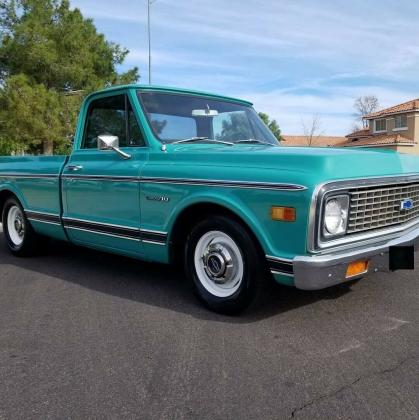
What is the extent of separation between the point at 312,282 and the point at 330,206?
0.51 meters

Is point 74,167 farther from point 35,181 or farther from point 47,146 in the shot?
point 47,146

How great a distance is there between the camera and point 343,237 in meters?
3.39

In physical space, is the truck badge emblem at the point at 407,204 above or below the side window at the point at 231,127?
below

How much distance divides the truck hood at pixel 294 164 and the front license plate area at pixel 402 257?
1.83 ft

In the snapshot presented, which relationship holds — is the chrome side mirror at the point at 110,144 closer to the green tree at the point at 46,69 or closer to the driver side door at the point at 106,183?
the driver side door at the point at 106,183

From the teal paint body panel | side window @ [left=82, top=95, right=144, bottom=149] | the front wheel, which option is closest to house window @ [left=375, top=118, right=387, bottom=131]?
the teal paint body panel

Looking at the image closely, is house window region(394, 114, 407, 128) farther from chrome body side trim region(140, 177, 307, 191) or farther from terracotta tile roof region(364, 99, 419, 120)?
chrome body side trim region(140, 177, 307, 191)

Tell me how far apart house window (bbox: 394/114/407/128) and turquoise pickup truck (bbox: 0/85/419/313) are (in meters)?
40.0

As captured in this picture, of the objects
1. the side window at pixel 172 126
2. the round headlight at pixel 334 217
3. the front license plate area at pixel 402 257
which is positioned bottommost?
the front license plate area at pixel 402 257

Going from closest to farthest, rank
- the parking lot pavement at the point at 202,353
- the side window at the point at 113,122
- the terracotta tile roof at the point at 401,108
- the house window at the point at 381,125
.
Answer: the parking lot pavement at the point at 202,353 → the side window at the point at 113,122 → the terracotta tile roof at the point at 401,108 → the house window at the point at 381,125

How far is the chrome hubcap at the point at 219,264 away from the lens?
12.2ft

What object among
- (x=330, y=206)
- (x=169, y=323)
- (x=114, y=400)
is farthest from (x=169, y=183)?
(x=114, y=400)

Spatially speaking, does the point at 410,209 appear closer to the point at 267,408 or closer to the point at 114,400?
the point at 267,408

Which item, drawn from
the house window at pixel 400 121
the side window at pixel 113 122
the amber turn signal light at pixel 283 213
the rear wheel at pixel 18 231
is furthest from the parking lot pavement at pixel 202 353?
the house window at pixel 400 121
